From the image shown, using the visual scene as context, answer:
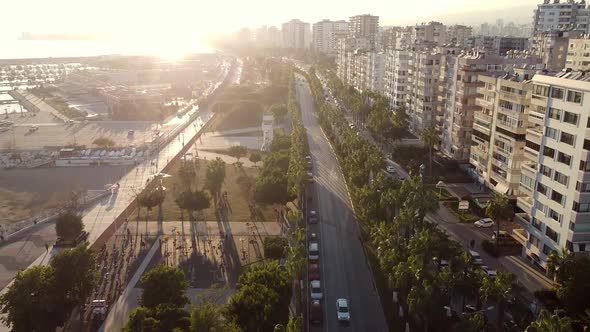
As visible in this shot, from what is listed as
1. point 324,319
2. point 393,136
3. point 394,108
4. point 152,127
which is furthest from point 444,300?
point 152,127

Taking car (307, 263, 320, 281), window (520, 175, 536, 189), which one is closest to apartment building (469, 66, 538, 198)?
window (520, 175, 536, 189)

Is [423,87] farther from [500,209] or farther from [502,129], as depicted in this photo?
[500,209]

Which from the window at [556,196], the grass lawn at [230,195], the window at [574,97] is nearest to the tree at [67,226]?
the grass lawn at [230,195]

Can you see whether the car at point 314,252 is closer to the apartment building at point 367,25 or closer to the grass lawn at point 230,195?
the grass lawn at point 230,195

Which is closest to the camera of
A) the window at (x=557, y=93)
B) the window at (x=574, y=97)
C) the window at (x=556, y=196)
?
the window at (x=574, y=97)

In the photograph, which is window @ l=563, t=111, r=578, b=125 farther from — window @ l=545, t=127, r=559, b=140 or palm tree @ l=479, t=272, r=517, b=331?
palm tree @ l=479, t=272, r=517, b=331

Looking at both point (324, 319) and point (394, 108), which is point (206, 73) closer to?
point (394, 108)
